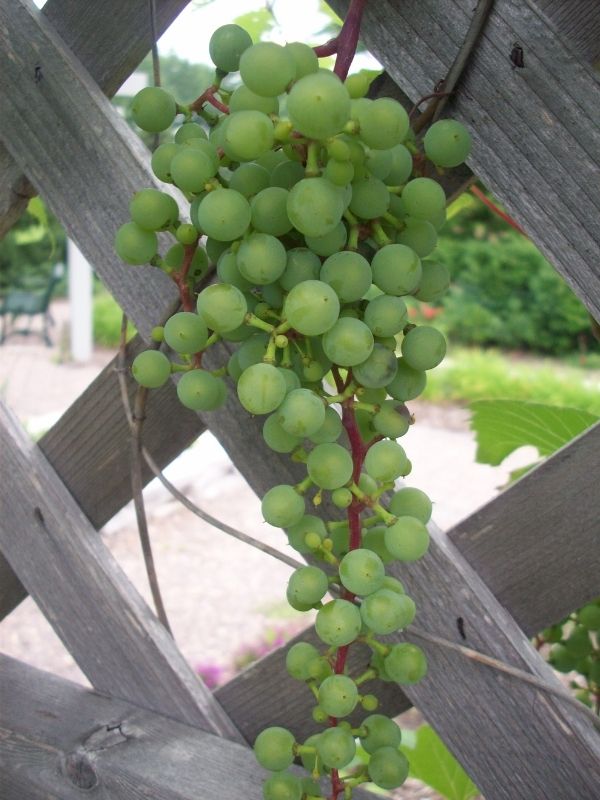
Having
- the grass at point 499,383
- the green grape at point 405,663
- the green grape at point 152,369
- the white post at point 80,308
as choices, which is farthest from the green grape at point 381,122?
the white post at point 80,308

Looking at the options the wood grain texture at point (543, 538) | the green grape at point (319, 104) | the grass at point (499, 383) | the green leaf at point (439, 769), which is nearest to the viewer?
the green grape at point (319, 104)

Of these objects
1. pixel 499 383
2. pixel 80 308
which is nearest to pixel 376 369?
pixel 499 383

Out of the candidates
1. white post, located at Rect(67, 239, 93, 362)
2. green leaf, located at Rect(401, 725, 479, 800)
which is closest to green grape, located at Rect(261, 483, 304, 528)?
green leaf, located at Rect(401, 725, 479, 800)

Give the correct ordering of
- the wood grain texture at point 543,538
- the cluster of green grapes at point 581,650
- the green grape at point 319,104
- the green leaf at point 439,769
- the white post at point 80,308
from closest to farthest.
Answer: the green grape at point 319,104, the wood grain texture at point 543,538, the cluster of green grapes at point 581,650, the green leaf at point 439,769, the white post at point 80,308

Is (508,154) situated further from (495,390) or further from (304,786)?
(495,390)

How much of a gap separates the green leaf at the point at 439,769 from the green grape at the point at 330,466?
57 centimetres

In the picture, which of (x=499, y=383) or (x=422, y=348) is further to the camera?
(x=499, y=383)

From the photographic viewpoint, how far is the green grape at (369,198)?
0.54 meters

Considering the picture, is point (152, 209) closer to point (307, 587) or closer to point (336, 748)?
point (307, 587)

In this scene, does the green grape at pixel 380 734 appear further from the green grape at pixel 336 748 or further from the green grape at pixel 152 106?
the green grape at pixel 152 106

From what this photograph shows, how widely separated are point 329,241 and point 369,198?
4cm

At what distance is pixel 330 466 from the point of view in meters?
0.55

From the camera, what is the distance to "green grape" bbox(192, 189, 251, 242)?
1.73ft

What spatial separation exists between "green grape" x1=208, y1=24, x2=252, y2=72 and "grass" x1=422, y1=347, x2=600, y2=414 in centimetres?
570
